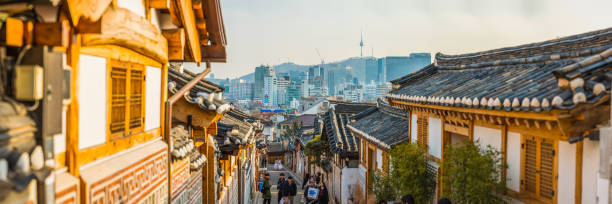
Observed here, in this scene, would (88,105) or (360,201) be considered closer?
(88,105)

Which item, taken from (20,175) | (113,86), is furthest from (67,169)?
(113,86)

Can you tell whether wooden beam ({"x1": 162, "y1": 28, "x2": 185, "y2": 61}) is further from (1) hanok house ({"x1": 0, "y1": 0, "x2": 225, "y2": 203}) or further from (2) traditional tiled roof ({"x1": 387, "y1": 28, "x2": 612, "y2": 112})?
(2) traditional tiled roof ({"x1": 387, "y1": 28, "x2": 612, "y2": 112})

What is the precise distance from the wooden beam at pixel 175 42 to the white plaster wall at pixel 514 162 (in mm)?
7265

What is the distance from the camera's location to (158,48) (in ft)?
28.5

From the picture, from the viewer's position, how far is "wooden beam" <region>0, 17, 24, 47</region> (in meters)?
4.06

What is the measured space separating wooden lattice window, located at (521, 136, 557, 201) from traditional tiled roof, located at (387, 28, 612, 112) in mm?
1107

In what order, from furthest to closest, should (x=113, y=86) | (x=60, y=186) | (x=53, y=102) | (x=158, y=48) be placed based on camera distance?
(x=158, y=48) < (x=113, y=86) < (x=60, y=186) < (x=53, y=102)

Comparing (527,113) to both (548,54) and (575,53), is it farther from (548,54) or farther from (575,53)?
(548,54)

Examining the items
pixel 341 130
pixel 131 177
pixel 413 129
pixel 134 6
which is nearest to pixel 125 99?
pixel 131 177

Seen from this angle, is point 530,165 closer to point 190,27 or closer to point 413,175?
point 413,175

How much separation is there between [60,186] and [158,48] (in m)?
4.22

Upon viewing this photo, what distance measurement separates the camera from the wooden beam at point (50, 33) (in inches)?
179

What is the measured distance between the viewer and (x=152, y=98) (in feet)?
29.2

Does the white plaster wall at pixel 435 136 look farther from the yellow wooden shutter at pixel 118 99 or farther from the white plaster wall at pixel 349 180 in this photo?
the white plaster wall at pixel 349 180
